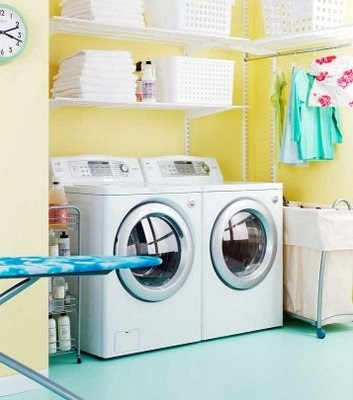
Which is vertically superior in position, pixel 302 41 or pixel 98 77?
pixel 302 41

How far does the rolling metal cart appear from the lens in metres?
4.05

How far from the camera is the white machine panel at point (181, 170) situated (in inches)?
190

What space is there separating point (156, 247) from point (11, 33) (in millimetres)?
1454

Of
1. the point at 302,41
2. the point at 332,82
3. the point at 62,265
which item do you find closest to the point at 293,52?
the point at 302,41

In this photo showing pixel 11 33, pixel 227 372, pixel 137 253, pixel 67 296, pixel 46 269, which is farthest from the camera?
pixel 137 253

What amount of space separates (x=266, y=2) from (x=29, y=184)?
2154mm

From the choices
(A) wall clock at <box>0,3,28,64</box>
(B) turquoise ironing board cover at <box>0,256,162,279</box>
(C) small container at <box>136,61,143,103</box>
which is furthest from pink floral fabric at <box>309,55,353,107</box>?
(B) turquoise ironing board cover at <box>0,256,162,279</box>

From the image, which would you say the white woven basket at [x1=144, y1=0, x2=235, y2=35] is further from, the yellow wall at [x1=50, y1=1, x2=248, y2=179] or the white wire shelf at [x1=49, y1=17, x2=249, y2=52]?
the yellow wall at [x1=50, y1=1, x2=248, y2=179]

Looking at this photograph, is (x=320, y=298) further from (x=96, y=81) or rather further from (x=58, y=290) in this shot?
(x=96, y=81)

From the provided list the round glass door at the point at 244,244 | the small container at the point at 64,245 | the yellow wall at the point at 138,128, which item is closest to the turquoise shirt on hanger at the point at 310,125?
the round glass door at the point at 244,244

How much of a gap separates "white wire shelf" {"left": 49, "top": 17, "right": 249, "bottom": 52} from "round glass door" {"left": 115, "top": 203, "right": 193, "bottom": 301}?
3.51 ft

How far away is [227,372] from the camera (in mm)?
→ 3879

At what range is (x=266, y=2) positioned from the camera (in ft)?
16.1

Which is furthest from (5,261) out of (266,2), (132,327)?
(266,2)
